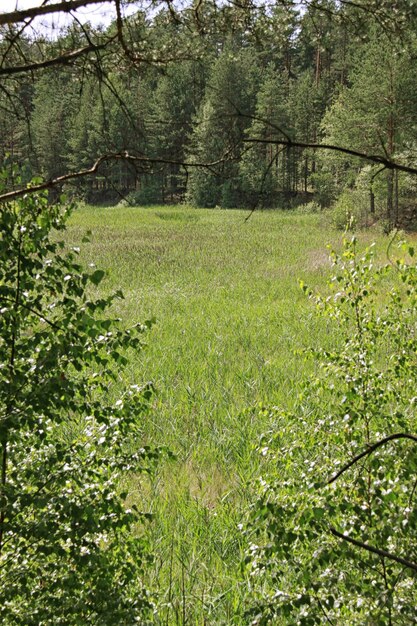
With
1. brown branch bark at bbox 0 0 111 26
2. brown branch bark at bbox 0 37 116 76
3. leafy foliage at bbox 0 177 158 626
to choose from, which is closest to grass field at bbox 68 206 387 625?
leafy foliage at bbox 0 177 158 626

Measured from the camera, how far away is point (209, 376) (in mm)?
7559

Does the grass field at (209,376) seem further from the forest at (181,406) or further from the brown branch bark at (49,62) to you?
the brown branch bark at (49,62)

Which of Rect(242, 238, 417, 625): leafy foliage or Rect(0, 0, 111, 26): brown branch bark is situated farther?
Rect(242, 238, 417, 625): leafy foliage

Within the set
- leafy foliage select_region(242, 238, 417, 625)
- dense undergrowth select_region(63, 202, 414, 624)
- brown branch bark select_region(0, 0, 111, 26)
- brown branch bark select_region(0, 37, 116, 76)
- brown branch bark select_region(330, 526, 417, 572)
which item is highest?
brown branch bark select_region(0, 0, 111, 26)

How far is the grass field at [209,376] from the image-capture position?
12.2 feet

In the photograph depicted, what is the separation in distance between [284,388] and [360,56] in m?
27.0

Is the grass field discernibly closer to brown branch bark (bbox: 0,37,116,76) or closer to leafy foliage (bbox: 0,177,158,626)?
leafy foliage (bbox: 0,177,158,626)

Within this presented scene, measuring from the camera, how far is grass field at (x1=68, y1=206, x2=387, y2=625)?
12.2 ft

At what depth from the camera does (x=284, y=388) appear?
6.95 metres

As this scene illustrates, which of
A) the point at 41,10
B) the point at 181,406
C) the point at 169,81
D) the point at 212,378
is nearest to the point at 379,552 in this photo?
the point at 41,10

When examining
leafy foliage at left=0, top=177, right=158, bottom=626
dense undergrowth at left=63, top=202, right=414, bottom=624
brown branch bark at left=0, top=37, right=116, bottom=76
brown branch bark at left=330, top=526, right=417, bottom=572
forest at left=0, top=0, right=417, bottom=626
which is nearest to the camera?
brown branch bark at left=330, top=526, right=417, bottom=572

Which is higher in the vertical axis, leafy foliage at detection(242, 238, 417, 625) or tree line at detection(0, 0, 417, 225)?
tree line at detection(0, 0, 417, 225)

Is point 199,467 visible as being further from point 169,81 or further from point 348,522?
point 169,81

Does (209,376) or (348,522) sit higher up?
(348,522)
